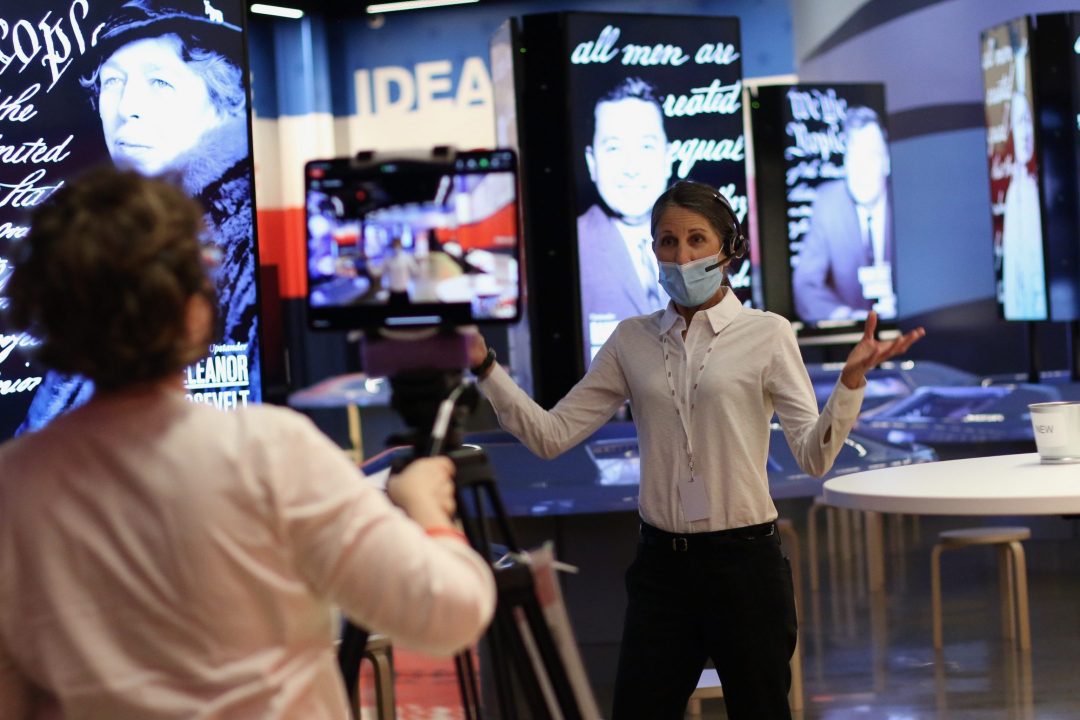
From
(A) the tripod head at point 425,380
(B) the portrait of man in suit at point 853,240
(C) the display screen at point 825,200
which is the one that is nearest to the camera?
(A) the tripod head at point 425,380

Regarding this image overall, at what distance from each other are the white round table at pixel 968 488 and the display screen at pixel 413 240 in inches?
55.9

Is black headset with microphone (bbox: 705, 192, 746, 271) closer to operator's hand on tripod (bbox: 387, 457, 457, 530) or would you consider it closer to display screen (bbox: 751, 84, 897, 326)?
operator's hand on tripod (bbox: 387, 457, 457, 530)

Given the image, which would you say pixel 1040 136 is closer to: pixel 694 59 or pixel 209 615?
pixel 694 59

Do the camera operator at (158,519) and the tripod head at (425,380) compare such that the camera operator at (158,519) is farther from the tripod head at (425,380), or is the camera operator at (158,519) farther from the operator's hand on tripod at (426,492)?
the tripod head at (425,380)

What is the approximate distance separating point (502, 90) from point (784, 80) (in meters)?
6.67

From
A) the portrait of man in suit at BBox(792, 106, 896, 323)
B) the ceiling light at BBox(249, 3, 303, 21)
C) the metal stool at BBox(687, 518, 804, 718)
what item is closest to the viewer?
the metal stool at BBox(687, 518, 804, 718)

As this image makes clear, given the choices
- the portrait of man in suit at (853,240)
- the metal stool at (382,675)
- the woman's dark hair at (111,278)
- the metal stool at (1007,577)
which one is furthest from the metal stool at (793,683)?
the woman's dark hair at (111,278)

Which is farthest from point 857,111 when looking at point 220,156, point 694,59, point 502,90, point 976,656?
point 220,156

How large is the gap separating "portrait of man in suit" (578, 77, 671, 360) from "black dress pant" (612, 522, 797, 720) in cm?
284

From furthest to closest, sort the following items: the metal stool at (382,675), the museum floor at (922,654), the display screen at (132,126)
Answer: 1. the museum floor at (922,654)
2. the metal stool at (382,675)
3. the display screen at (132,126)

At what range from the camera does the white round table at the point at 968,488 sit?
2.73 meters

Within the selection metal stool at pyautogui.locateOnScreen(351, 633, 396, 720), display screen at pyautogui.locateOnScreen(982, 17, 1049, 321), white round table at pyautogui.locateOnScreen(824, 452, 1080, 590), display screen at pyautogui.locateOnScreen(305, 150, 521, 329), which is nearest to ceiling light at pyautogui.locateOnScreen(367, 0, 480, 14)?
display screen at pyautogui.locateOnScreen(982, 17, 1049, 321)

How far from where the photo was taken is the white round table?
8.97 ft

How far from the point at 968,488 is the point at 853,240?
5402mm
